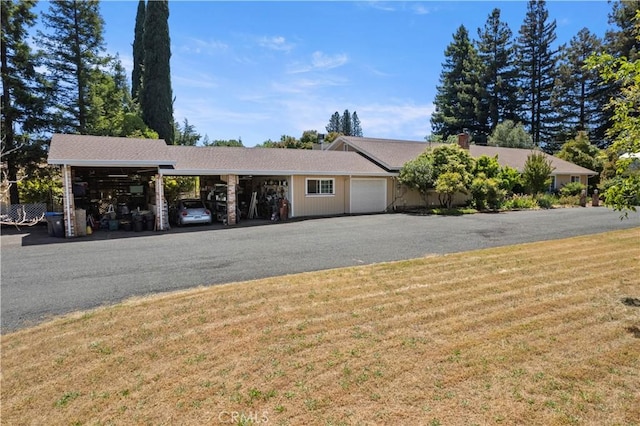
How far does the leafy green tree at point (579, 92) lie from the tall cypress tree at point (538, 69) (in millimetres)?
1601

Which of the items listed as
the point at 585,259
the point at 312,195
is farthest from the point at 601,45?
the point at 585,259

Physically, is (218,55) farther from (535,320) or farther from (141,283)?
(535,320)

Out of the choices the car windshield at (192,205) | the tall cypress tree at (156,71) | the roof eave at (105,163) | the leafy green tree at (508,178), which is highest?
the tall cypress tree at (156,71)

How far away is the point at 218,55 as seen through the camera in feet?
58.4

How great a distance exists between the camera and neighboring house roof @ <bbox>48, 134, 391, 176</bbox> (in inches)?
578

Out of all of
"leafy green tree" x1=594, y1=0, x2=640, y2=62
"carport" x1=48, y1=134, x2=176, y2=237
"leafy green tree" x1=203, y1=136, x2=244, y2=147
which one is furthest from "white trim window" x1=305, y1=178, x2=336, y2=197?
"leafy green tree" x1=594, y1=0, x2=640, y2=62

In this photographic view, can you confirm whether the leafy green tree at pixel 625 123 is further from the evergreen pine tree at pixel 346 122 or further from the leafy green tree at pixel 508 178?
the evergreen pine tree at pixel 346 122

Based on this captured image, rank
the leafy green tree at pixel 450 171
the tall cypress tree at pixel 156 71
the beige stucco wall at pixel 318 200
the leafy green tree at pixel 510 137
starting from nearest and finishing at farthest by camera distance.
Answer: the beige stucco wall at pixel 318 200, the leafy green tree at pixel 450 171, the tall cypress tree at pixel 156 71, the leafy green tree at pixel 510 137

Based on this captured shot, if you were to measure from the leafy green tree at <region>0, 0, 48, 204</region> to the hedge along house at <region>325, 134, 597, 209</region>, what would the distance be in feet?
61.9

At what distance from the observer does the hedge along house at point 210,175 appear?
15031mm

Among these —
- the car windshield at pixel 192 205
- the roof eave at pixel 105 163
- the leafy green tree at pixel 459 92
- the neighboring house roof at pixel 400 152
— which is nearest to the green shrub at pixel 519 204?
the neighboring house roof at pixel 400 152

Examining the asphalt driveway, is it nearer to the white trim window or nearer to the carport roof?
the carport roof

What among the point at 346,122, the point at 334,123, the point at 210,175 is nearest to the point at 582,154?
the point at 210,175

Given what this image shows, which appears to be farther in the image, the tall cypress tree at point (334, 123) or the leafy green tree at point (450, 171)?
the tall cypress tree at point (334, 123)
